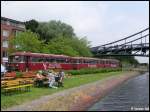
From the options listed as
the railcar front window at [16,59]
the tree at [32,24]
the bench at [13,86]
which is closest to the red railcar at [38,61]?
the railcar front window at [16,59]

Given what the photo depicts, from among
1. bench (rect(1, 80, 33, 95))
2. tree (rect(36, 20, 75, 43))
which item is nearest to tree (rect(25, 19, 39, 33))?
tree (rect(36, 20, 75, 43))

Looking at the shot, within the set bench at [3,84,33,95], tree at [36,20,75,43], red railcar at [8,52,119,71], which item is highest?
tree at [36,20,75,43]

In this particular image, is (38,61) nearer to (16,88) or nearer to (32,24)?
(16,88)

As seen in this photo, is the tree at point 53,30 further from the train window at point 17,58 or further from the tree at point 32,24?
the train window at point 17,58

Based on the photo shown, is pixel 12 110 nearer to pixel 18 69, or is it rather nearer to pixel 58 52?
pixel 18 69

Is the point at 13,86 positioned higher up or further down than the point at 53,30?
further down

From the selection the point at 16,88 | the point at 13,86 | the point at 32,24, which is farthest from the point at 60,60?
the point at 32,24

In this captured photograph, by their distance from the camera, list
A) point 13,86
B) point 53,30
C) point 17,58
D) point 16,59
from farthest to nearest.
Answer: point 53,30 → point 16,59 → point 17,58 → point 13,86

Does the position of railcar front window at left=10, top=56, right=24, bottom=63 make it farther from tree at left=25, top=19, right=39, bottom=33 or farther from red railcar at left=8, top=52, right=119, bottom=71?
tree at left=25, top=19, right=39, bottom=33

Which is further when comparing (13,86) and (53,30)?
(53,30)

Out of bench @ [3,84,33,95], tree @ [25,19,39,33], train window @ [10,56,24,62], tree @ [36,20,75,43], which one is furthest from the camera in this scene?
tree @ [25,19,39,33]

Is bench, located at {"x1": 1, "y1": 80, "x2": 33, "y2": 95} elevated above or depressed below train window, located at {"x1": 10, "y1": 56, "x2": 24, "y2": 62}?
below

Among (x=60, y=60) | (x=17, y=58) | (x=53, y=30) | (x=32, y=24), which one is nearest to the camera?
(x=17, y=58)

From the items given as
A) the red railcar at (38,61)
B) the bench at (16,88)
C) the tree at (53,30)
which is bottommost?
the bench at (16,88)
